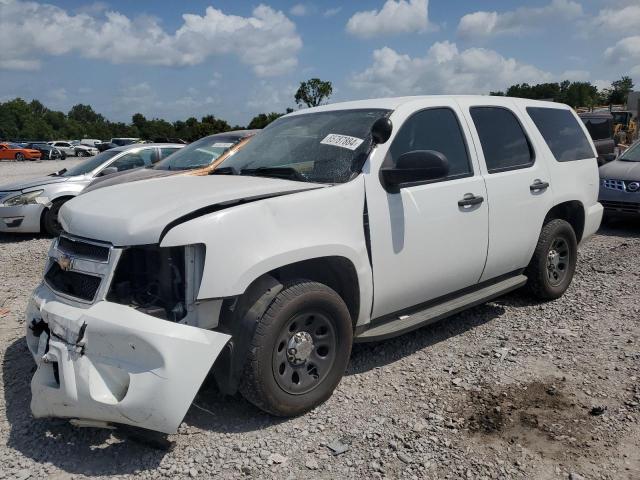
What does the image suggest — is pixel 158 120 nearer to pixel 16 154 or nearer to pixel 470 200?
pixel 16 154

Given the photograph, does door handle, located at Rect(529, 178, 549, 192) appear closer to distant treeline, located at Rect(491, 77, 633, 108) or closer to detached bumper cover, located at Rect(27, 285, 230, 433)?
detached bumper cover, located at Rect(27, 285, 230, 433)

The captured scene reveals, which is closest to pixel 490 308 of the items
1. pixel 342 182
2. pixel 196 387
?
pixel 342 182

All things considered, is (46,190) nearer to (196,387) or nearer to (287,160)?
(287,160)

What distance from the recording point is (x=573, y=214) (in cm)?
559

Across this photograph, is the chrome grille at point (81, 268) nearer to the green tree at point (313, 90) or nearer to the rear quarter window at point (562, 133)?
the rear quarter window at point (562, 133)

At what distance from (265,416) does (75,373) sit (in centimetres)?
114

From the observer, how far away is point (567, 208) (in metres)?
5.51

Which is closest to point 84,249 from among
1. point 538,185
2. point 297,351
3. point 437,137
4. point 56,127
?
point 297,351

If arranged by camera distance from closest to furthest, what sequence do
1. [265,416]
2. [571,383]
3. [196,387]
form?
[196,387]
[265,416]
[571,383]

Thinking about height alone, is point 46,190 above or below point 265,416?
above

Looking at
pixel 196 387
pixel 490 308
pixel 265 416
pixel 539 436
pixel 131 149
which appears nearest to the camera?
pixel 196 387

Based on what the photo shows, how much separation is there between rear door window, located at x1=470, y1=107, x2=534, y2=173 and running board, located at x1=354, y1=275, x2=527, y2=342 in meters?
0.97

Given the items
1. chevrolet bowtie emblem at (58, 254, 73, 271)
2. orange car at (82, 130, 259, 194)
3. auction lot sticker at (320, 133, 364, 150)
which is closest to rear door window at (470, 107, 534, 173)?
auction lot sticker at (320, 133, 364, 150)

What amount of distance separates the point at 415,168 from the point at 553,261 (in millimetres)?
2511
